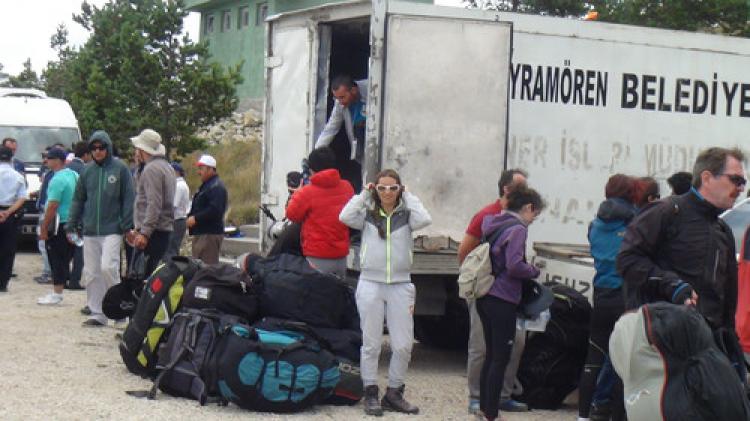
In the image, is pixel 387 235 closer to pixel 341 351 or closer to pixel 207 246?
pixel 341 351

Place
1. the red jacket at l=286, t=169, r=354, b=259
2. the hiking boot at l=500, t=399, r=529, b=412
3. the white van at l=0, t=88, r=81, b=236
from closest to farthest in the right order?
the hiking boot at l=500, t=399, r=529, b=412, the red jacket at l=286, t=169, r=354, b=259, the white van at l=0, t=88, r=81, b=236

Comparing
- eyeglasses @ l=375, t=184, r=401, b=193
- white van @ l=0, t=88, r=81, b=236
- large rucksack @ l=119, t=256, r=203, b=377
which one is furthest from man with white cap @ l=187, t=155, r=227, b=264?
white van @ l=0, t=88, r=81, b=236

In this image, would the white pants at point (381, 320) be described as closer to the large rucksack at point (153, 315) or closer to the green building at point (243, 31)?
the large rucksack at point (153, 315)

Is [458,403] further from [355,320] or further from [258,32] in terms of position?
[258,32]

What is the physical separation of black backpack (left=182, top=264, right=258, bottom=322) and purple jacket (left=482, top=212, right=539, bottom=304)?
77.0 inches

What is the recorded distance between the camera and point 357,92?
10.6 meters

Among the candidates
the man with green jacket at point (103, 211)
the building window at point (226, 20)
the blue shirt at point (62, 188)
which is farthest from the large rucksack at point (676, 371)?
the building window at point (226, 20)

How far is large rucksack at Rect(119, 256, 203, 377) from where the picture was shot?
8906 millimetres

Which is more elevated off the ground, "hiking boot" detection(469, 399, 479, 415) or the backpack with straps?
the backpack with straps

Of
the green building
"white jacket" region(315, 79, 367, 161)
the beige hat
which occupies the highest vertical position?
the green building

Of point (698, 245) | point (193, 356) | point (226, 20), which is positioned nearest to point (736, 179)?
point (698, 245)

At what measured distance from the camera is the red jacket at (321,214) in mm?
9234

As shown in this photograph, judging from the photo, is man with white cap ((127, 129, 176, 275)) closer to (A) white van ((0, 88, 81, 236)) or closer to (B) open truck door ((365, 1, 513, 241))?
(B) open truck door ((365, 1, 513, 241))

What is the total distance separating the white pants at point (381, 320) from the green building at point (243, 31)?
3281 cm
